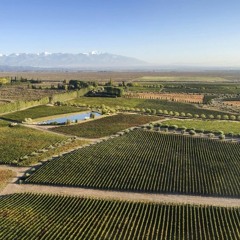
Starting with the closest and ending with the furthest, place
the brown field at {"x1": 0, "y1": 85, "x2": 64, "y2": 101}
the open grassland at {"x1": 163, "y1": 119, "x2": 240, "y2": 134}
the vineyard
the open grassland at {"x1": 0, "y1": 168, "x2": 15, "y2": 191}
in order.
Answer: the vineyard → the open grassland at {"x1": 0, "y1": 168, "x2": 15, "y2": 191} → the open grassland at {"x1": 163, "y1": 119, "x2": 240, "y2": 134} → the brown field at {"x1": 0, "y1": 85, "x2": 64, "y2": 101}

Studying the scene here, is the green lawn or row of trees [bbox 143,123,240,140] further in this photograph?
row of trees [bbox 143,123,240,140]

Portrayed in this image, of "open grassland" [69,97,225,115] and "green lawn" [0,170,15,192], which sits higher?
"open grassland" [69,97,225,115]

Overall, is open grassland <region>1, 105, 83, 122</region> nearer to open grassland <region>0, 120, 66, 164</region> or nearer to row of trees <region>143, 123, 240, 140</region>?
A: open grassland <region>0, 120, 66, 164</region>

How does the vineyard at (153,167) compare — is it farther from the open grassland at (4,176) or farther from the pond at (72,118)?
the pond at (72,118)

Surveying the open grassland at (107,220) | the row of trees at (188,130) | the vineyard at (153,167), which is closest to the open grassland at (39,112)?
the row of trees at (188,130)

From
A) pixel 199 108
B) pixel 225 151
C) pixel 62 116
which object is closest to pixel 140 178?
pixel 225 151

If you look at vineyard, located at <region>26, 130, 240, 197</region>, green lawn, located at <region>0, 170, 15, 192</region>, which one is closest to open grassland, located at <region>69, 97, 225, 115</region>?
vineyard, located at <region>26, 130, 240, 197</region>

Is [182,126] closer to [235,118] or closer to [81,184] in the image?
[235,118]
